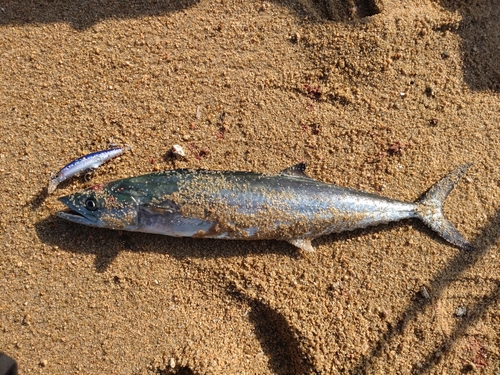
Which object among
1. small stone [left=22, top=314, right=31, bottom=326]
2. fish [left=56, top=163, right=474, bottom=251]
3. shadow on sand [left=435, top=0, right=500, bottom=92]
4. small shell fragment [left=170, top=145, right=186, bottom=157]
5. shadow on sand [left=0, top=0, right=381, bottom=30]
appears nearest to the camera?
fish [left=56, top=163, right=474, bottom=251]

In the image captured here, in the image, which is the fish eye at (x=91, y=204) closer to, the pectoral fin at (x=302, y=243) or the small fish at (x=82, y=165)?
the small fish at (x=82, y=165)

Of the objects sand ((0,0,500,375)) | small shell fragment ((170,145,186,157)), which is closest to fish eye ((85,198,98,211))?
sand ((0,0,500,375))

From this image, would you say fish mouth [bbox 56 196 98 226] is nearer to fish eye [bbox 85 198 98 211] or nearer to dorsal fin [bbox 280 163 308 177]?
fish eye [bbox 85 198 98 211]

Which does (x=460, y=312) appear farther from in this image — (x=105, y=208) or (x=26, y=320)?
(x=26, y=320)

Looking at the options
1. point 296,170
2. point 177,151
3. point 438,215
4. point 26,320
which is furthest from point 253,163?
point 26,320

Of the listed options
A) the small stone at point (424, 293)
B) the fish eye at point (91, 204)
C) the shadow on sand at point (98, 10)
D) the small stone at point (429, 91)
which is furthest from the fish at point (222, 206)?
the shadow on sand at point (98, 10)

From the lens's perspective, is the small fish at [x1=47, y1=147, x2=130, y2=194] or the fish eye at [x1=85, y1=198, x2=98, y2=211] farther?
the small fish at [x1=47, y1=147, x2=130, y2=194]

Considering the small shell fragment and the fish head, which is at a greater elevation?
the small shell fragment

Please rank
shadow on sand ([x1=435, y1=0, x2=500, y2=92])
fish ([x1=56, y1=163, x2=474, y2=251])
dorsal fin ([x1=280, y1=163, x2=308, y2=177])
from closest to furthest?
fish ([x1=56, y1=163, x2=474, y2=251]) → dorsal fin ([x1=280, y1=163, x2=308, y2=177]) → shadow on sand ([x1=435, y1=0, x2=500, y2=92])
